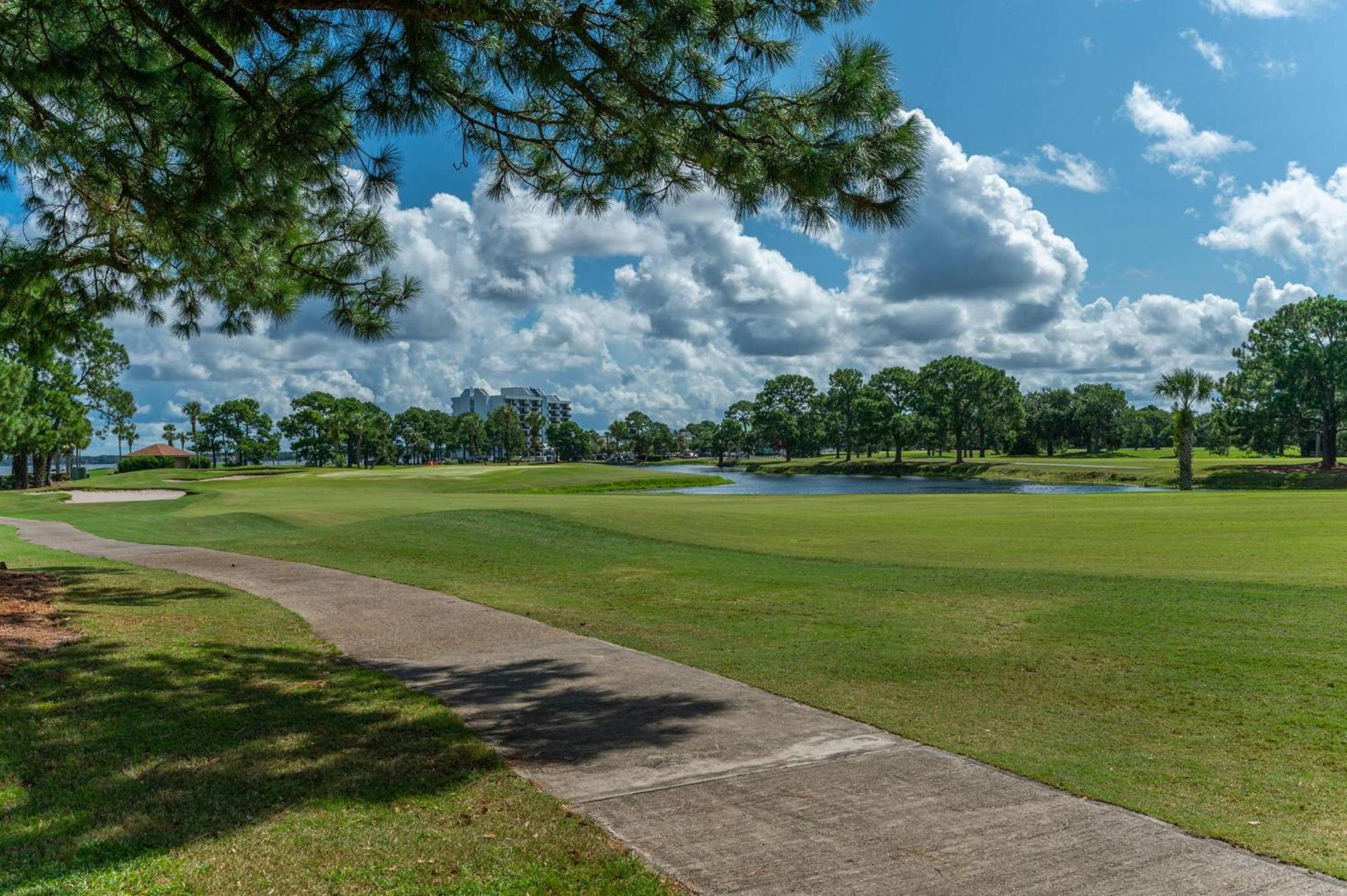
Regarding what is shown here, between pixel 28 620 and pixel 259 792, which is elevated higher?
pixel 28 620

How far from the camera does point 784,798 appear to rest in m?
4.73

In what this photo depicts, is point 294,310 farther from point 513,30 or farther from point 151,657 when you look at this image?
point 513,30

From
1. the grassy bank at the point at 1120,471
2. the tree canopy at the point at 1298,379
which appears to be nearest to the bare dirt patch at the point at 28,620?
the grassy bank at the point at 1120,471

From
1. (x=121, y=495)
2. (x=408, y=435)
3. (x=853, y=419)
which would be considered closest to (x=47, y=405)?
(x=121, y=495)

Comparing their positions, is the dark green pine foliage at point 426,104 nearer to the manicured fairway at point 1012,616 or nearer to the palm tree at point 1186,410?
the manicured fairway at point 1012,616

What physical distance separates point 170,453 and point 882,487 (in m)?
95.4

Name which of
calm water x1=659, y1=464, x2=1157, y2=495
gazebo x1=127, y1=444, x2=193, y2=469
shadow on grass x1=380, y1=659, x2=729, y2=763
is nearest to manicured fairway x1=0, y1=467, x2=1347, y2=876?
shadow on grass x1=380, y1=659, x2=729, y2=763

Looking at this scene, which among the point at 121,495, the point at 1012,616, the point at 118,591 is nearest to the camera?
the point at 1012,616

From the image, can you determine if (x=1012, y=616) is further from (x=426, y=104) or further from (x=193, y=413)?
(x=193, y=413)

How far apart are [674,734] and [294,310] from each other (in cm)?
893

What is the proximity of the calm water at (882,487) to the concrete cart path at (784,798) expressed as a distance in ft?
146

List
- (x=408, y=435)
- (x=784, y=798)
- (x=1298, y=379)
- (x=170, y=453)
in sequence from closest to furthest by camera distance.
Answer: (x=784, y=798)
(x=1298, y=379)
(x=170, y=453)
(x=408, y=435)

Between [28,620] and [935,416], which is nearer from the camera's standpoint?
[28,620]

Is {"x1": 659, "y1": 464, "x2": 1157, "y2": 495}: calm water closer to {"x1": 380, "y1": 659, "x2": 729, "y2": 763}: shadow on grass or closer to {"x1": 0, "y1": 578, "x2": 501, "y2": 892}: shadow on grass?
{"x1": 380, "y1": 659, "x2": 729, "y2": 763}: shadow on grass
